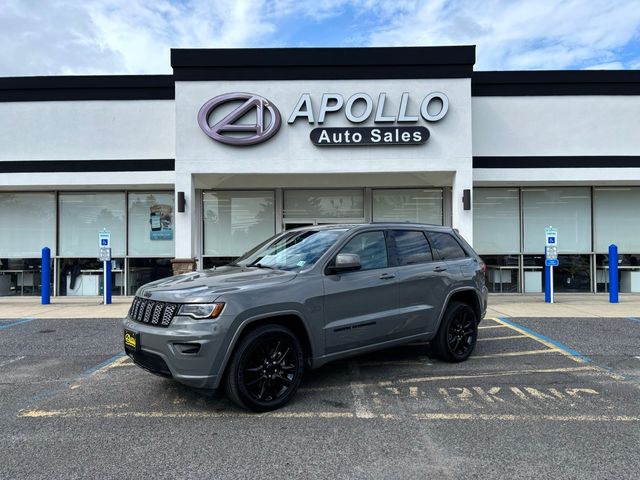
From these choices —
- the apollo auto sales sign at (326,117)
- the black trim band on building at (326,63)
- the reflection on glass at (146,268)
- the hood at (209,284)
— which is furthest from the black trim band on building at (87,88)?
the hood at (209,284)

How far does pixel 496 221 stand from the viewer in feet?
45.7

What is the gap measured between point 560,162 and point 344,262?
34.9 feet

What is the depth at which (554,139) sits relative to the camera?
1275 centimetres

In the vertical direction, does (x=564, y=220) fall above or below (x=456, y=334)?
above

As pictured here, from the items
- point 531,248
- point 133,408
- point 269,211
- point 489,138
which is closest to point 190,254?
point 269,211

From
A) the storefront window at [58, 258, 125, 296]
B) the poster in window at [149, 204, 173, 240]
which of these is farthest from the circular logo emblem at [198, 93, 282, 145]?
the storefront window at [58, 258, 125, 296]

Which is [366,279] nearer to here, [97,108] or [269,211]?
[269,211]

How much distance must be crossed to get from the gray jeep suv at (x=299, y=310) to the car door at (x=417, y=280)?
0.01 meters

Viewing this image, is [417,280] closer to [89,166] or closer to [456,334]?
[456,334]

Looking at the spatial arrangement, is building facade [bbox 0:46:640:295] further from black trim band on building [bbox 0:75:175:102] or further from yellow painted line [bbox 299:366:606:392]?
yellow painted line [bbox 299:366:606:392]

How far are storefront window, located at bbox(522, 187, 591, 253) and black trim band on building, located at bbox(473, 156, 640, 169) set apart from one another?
1393 millimetres

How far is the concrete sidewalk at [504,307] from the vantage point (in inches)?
388

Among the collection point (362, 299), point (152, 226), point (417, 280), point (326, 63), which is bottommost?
point (362, 299)

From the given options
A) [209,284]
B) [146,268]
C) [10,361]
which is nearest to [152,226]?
[146,268]
